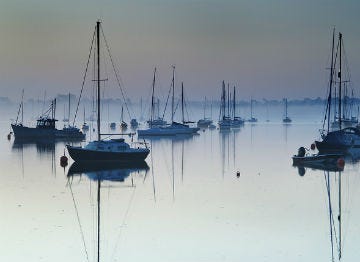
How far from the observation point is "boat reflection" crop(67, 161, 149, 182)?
4544 centimetres

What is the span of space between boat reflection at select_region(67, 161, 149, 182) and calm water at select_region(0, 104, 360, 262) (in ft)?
1.70

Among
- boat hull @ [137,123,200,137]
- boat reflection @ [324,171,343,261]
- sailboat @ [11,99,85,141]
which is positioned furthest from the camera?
boat hull @ [137,123,200,137]

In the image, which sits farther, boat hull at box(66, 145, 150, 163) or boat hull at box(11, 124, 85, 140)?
boat hull at box(11, 124, 85, 140)

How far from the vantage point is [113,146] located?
5359 cm

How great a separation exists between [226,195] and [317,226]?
31.4ft

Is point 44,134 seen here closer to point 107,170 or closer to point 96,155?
point 96,155

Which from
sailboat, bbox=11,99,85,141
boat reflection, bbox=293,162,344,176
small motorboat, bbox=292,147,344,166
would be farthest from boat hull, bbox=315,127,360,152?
sailboat, bbox=11,99,85,141

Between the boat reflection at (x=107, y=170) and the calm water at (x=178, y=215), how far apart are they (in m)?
0.52

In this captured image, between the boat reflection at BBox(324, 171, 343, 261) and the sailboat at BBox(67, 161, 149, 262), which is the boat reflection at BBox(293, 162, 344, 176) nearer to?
the boat reflection at BBox(324, 171, 343, 261)

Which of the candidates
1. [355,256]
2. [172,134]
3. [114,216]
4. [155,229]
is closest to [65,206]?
[114,216]

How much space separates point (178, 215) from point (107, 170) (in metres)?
20.9

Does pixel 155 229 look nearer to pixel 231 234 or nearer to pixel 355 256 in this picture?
pixel 231 234

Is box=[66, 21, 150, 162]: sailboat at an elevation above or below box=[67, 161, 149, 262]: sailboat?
above

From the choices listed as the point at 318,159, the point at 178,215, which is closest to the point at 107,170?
the point at 318,159
